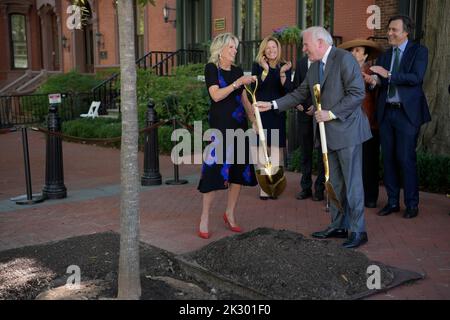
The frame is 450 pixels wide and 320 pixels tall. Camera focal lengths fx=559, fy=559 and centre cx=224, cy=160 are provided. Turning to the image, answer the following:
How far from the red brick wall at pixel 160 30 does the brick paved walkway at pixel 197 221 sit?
37.3 feet

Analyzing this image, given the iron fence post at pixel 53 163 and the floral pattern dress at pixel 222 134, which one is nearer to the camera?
the floral pattern dress at pixel 222 134

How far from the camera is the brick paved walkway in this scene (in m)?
4.77

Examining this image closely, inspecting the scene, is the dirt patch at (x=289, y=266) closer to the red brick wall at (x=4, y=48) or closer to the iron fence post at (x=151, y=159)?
the iron fence post at (x=151, y=159)

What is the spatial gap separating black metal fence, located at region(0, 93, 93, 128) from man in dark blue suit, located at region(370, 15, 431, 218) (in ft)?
41.3

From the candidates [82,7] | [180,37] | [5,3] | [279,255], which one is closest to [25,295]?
[279,255]

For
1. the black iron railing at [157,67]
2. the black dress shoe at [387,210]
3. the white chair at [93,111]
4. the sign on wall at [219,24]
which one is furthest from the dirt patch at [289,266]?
the black iron railing at [157,67]

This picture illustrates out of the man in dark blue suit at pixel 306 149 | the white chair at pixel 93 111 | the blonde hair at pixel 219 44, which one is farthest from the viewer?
the white chair at pixel 93 111

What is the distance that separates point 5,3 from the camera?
2700 centimetres

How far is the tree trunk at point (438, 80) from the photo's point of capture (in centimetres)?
779

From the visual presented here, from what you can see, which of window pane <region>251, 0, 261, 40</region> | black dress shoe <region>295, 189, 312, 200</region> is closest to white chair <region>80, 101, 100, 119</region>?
window pane <region>251, 0, 261, 40</region>

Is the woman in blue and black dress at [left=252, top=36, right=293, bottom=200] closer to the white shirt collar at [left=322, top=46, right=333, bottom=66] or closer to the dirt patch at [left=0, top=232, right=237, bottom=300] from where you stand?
the white shirt collar at [left=322, top=46, right=333, bottom=66]

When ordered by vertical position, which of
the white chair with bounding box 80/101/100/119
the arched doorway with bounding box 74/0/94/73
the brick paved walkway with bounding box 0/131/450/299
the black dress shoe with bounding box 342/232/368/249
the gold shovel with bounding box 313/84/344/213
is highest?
the arched doorway with bounding box 74/0/94/73

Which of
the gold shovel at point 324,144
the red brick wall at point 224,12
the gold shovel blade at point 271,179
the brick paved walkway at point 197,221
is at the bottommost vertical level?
the brick paved walkway at point 197,221
